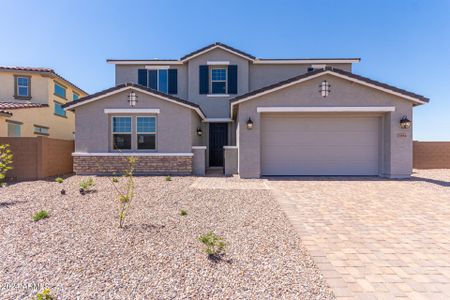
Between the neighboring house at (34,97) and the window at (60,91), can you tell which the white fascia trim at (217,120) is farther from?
the window at (60,91)

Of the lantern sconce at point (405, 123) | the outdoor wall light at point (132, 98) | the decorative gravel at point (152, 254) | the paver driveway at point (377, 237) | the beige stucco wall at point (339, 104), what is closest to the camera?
the decorative gravel at point (152, 254)

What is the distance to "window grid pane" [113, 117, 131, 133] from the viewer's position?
11367 millimetres

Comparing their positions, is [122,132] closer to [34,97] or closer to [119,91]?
[119,91]

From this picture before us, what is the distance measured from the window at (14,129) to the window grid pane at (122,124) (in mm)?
7931

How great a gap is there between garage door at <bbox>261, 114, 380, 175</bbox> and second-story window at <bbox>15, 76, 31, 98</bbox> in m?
18.4

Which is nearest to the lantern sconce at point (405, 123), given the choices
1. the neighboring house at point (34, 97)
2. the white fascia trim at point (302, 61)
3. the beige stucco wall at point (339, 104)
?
the beige stucco wall at point (339, 104)

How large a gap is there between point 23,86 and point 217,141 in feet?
51.1

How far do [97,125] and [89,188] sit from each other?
4.34 metres

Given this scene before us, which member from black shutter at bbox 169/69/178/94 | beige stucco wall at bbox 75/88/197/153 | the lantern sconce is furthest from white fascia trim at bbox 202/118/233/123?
the lantern sconce

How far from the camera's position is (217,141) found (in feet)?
49.6

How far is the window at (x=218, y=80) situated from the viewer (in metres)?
15.2

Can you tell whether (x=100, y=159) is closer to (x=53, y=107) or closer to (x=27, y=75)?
(x=53, y=107)

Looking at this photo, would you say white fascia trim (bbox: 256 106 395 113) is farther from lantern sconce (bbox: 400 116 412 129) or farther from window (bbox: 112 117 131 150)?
window (bbox: 112 117 131 150)

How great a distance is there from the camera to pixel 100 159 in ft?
36.8
